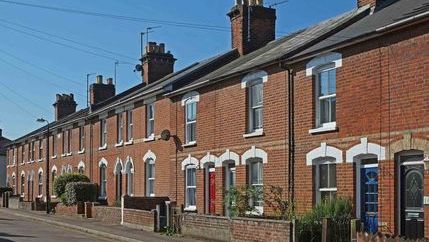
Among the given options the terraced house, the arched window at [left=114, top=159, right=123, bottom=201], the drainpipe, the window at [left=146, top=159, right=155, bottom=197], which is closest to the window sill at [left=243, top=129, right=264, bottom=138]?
the terraced house

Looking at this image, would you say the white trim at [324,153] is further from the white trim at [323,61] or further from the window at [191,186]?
the window at [191,186]

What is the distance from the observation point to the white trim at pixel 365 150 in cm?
1669

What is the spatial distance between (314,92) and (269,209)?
13.1 feet

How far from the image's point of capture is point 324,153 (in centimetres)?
1878

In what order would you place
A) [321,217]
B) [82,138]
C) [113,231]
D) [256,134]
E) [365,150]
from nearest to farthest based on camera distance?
[365,150] → [321,217] → [256,134] → [113,231] → [82,138]

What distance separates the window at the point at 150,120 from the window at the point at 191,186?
4.75 metres

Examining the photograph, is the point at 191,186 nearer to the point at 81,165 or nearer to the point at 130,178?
the point at 130,178

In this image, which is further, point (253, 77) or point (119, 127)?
point (119, 127)

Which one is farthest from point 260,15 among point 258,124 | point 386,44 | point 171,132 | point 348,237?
point 348,237

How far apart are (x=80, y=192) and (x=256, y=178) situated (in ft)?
55.3

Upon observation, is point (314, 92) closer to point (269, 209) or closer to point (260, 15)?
point (269, 209)

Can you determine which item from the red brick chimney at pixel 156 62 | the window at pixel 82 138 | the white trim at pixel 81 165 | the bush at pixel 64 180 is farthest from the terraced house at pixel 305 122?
the window at pixel 82 138

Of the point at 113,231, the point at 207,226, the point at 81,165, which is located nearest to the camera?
the point at 207,226

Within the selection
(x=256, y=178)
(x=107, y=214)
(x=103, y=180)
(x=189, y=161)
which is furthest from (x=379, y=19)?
(x=103, y=180)
